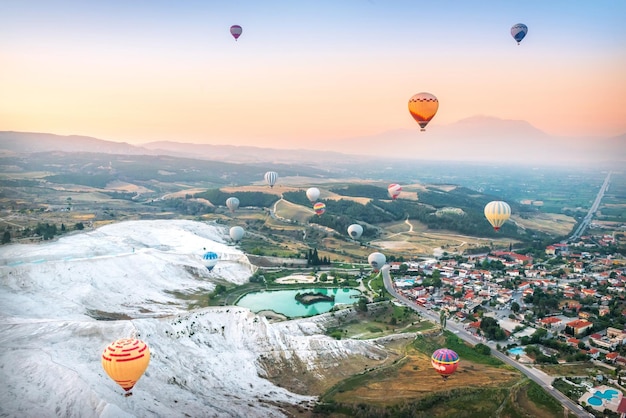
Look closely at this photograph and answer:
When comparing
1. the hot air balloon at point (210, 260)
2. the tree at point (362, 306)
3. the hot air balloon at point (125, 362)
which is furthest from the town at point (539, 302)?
the hot air balloon at point (125, 362)

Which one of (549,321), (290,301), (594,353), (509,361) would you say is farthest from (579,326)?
(290,301)

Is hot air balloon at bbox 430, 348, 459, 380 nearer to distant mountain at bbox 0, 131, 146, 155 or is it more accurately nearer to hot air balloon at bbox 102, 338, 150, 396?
hot air balloon at bbox 102, 338, 150, 396

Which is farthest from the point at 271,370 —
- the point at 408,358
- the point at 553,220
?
the point at 553,220

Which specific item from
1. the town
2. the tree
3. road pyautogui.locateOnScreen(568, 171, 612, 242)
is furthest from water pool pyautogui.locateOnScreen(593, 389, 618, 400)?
road pyautogui.locateOnScreen(568, 171, 612, 242)

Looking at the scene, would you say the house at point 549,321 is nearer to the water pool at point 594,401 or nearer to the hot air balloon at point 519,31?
the water pool at point 594,401

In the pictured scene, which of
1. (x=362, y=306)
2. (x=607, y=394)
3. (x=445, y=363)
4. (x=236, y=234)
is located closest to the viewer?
(x=607, y=394)

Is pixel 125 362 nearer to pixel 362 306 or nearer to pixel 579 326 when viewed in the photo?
pixel 362 306

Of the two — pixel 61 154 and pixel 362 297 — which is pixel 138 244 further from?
pixel 61 154
